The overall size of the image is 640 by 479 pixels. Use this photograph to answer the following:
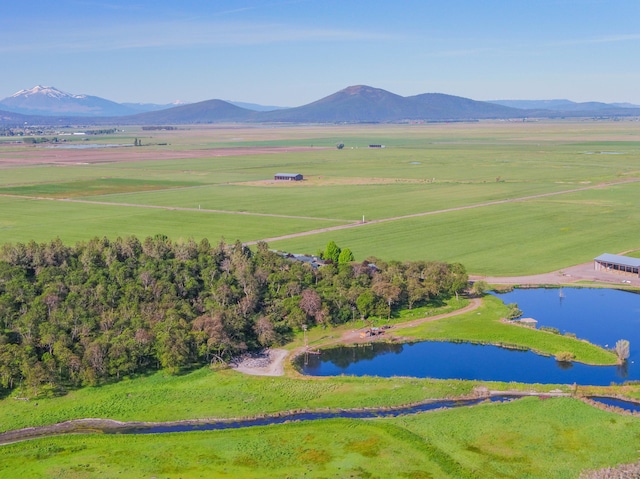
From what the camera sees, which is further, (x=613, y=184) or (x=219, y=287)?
(x=613, y=184)

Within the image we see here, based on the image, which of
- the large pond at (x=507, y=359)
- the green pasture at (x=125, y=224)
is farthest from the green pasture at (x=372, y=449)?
the green pasture at (x=125, y=224)

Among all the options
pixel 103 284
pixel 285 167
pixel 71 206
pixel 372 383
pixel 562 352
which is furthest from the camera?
pixel 285 167

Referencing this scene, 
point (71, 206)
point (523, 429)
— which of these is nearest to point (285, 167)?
point (71, 206)

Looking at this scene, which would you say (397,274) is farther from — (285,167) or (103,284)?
(285,167)

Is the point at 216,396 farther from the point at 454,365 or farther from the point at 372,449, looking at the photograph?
the point at 454,365

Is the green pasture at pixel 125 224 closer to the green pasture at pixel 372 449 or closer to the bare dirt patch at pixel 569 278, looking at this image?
the bare dirt patch at pixel 569 278

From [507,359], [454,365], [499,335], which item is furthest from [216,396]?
[499,335]

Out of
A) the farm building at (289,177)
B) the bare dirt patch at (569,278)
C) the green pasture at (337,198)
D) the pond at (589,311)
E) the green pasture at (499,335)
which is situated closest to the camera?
the green pasture at (499,335)

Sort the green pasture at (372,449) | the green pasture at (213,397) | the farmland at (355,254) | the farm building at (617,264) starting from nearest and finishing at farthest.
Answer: the green pasture at (372,449)
the farmland at (355,254)
the green pasture at (213,397)
the farm building at (617,264)
